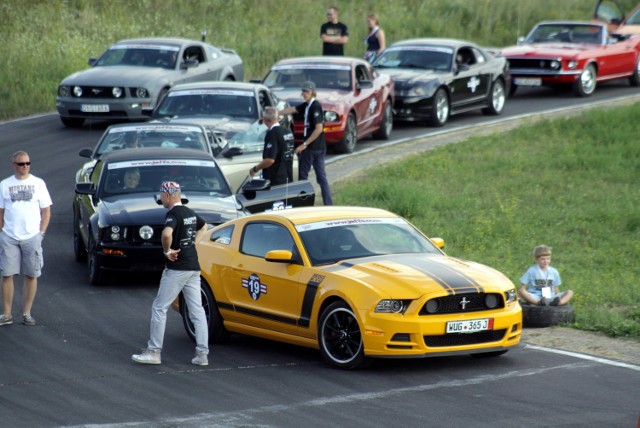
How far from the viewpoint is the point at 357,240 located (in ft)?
40.8

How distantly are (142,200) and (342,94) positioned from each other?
28.6ft

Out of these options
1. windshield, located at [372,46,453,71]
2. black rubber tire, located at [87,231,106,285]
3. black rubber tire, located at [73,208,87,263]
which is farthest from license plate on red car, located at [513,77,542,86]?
black rubber tire, located at [87,231,106,285]

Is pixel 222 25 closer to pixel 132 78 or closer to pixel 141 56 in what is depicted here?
pixel 141 56

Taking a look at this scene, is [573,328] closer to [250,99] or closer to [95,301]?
[95,301]

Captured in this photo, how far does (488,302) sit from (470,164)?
1246 cm

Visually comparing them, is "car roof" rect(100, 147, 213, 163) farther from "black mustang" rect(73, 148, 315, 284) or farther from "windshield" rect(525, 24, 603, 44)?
"windshield" rect(525, 24, 603, 44)

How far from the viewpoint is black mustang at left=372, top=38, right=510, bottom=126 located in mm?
27031

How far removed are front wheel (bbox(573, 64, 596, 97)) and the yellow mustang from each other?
62.3ft

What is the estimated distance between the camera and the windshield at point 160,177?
1655 centimetres

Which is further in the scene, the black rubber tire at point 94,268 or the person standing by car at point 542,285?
the black rubber tire at point 94,268

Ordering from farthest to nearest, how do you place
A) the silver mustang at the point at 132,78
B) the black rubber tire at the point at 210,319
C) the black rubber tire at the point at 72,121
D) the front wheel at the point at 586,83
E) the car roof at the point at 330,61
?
the front wheel at the point at 586,83
the black rubber tire at the point at 72,121
the silver mustang at the point at 132,78
the car roof at the point at 330,61
the black rubber tire at the point at 210,319

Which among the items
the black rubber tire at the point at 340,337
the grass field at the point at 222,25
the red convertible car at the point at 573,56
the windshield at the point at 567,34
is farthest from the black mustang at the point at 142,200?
the windshield at the point at 567,34

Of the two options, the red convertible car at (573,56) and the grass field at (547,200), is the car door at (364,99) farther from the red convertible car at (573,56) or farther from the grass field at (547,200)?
the red convertible car at (573,56)

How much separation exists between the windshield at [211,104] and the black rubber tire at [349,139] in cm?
280
